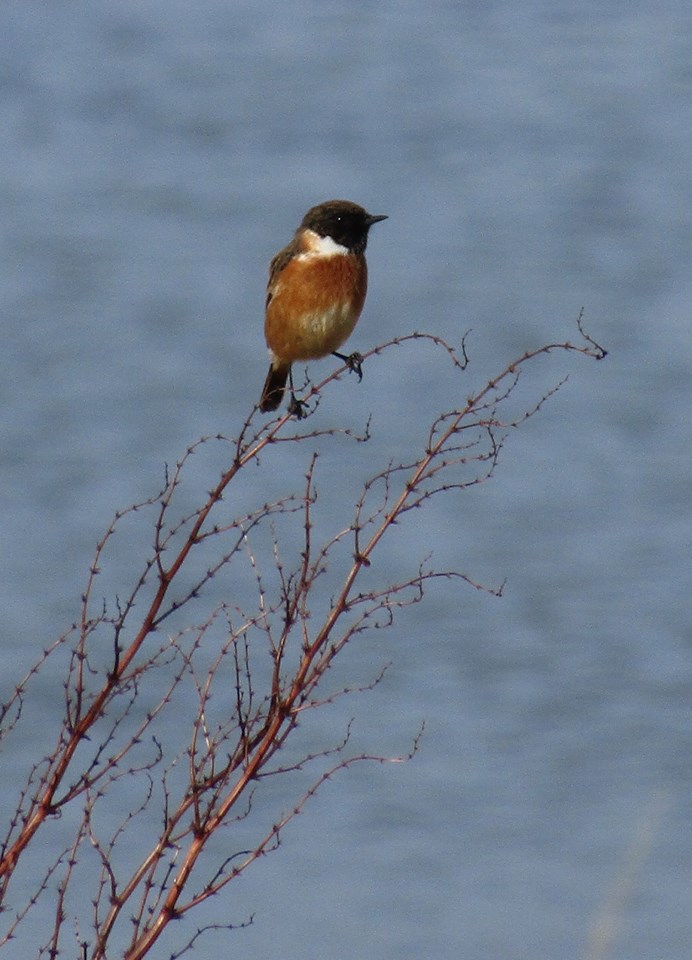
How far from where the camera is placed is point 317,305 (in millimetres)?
5691

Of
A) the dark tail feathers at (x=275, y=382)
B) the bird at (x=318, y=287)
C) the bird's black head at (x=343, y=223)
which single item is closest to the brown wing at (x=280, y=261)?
the bird at (x=318, y=287)

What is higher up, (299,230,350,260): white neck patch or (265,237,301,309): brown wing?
(265,237,301,309): brown wing

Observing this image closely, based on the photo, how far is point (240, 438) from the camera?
3.07 metres

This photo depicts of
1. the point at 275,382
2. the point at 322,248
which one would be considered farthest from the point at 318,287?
Result: the point at 275,382

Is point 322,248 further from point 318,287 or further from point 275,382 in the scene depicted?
point 275,382

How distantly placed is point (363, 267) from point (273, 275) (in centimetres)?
43

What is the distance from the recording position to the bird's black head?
588cm

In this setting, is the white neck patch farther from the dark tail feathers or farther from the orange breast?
the dark tail feathers

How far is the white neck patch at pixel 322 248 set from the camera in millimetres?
5828

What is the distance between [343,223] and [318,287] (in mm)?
351

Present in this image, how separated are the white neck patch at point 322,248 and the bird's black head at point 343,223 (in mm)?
16

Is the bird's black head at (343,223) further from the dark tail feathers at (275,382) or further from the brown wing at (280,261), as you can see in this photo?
the dark tail feathers at (275,382)

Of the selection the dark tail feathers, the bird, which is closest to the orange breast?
the bird

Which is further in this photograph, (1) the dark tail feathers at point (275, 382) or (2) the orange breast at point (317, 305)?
(1) the dark tail feathers at point (275, 382)
